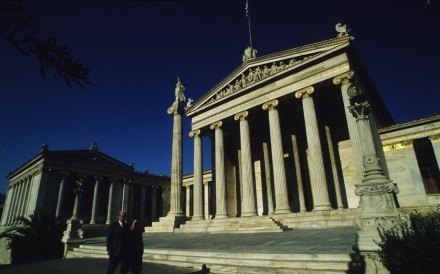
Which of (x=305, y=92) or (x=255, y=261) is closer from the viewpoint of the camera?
(x=255, y=261)

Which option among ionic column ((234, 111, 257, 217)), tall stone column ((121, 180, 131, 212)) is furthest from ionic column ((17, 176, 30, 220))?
ionic column ((234, 111, 257, 217))

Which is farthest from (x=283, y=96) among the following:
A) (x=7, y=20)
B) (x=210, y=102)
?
(x=7, y=20)

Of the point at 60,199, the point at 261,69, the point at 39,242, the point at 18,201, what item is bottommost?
the point at 39,242

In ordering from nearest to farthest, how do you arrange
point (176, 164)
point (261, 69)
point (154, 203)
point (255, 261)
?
point (255, 261) < point (261, 69) < point (176, 164) < point (154, 203)

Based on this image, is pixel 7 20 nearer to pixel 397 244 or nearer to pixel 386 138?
pixel 397 244

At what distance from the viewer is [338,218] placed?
15.4 meters

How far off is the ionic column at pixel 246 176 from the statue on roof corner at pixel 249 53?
17.9 ft

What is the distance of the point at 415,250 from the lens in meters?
4.84

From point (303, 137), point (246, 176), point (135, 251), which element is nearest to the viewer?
point (135, 251)

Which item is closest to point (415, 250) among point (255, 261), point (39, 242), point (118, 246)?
point (255, 261)

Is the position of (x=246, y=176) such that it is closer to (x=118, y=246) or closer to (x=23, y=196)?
(x=118, y=246)

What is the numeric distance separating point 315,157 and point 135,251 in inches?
566

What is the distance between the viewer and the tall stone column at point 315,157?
17.2 metres

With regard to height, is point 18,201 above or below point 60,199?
above
